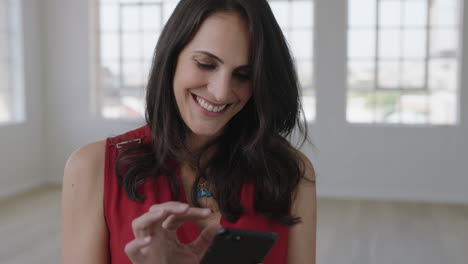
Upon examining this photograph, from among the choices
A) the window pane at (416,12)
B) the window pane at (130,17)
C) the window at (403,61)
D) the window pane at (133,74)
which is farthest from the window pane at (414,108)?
the window pane at (130,17)

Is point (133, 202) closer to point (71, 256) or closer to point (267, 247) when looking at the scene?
point (71, 256)

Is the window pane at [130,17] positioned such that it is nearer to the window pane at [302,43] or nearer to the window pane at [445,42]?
the window pane at [302,43]

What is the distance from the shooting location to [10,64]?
633 centimetres

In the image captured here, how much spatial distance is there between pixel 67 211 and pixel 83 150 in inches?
6.0

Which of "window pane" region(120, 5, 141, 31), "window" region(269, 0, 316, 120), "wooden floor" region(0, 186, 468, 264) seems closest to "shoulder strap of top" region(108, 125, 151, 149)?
"wooden floor" region(0, 186, 468, 264)

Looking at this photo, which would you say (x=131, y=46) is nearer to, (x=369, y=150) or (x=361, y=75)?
(x=361, y=75)

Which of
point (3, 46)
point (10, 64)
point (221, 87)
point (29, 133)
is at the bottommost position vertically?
point (29, 133)

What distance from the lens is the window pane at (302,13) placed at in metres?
6.45

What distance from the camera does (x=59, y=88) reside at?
22.9 ft

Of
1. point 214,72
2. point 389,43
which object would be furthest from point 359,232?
point 214,72

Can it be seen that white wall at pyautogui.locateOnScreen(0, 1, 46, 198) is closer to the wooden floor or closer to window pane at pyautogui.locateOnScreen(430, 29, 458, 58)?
the wooden floor

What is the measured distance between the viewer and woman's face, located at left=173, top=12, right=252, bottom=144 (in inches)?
48.0

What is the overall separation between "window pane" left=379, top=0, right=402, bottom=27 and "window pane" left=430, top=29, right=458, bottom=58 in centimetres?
44

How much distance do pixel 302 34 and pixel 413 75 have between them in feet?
4.63
